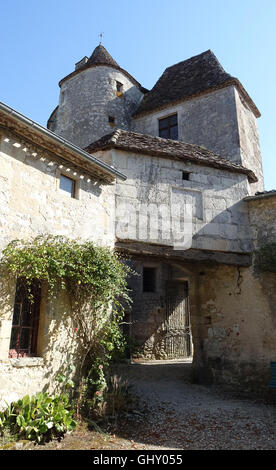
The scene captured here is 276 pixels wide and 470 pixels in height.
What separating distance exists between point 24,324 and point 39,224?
61.8 inches

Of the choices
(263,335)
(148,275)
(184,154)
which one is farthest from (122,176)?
(148,275)

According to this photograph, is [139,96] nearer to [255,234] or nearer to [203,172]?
[203,172]

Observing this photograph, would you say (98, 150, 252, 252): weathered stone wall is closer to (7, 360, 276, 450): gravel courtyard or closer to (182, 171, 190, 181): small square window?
(182, 171, 190, 181): small square window

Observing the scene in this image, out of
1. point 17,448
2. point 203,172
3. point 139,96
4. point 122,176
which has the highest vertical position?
point 139,96

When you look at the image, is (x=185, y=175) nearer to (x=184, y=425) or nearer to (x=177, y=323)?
(x=184, y=425)

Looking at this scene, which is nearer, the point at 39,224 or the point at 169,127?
the point at 39,224

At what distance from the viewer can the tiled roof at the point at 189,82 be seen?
12.7 m

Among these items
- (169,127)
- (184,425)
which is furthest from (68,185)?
(169,127)

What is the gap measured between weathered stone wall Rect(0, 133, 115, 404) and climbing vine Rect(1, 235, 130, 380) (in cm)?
18

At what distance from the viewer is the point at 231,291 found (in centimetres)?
863

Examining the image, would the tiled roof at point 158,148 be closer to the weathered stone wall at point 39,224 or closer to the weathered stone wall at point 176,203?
the weathered stone wall at point 176,203

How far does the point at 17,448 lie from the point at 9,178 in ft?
11.9

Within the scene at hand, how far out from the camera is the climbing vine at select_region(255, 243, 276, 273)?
26.0 ft

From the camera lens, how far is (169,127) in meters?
13.6
